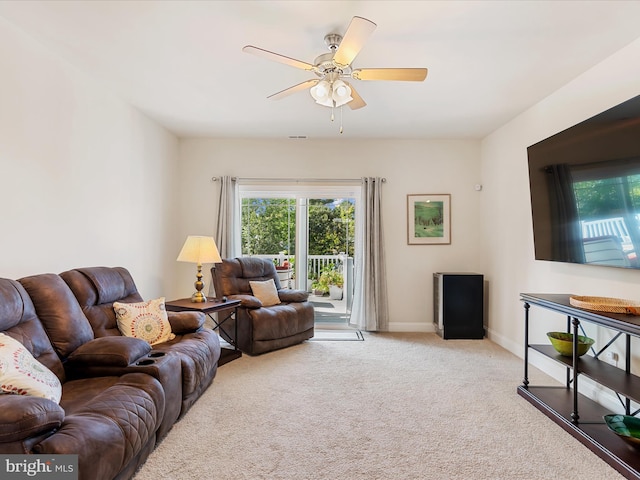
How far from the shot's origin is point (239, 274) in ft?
14.2

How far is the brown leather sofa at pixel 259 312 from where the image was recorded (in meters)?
3.82

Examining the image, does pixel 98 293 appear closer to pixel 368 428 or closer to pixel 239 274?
pixel 239 274

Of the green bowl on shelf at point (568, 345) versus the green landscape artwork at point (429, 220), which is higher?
the green landscape artwork at point (429, 220)

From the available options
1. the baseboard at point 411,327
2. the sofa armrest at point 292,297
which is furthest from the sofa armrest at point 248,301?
the baseboard at point 411,327

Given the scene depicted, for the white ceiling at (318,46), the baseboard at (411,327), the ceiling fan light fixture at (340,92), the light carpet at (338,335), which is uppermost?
the white ceiling at (318,46)

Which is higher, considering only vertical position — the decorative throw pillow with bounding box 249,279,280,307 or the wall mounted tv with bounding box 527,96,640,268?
the wall mounted tv with bounding box 527,96,640,268

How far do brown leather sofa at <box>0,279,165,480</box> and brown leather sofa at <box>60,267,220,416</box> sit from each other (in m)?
0.28

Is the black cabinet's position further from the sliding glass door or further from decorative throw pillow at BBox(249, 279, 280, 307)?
decorative throw pillow at BBox(249, 279, 280, 307)

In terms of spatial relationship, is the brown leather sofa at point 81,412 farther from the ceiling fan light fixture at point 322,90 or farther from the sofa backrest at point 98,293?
the ceiling fan light fixture at point 322,90

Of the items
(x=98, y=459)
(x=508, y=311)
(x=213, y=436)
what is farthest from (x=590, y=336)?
(x=98, y=459)

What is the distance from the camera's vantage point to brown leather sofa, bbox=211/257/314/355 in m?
3.82

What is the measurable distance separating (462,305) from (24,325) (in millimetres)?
4334

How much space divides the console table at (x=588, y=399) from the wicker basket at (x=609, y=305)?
0.04 meters

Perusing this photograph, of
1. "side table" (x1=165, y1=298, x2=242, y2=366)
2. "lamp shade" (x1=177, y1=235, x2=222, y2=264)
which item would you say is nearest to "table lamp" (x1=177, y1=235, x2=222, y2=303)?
"lamp shade" (x1=177, y1=235, x2=222, y2=264)
